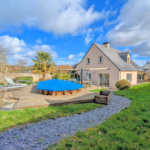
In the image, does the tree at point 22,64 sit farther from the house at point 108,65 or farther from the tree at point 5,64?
the house at point 108,65

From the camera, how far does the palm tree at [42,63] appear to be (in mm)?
17344

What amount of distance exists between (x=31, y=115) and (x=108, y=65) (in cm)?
1315

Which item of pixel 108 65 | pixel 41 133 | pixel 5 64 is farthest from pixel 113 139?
pixel 5 64

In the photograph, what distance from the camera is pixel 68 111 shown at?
516 centimetres

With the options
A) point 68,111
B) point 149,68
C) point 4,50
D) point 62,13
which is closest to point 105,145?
point 68,111

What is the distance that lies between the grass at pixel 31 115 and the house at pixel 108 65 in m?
9.44

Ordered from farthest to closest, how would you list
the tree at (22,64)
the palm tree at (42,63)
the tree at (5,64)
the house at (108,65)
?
the tree at (22,64) < the palm tree at (42,63) < the house at (108,65) < the tree at (5,64)

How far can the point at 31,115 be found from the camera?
4.57 meters

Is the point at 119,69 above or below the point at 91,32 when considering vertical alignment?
below

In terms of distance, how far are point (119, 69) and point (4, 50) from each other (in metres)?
15.2

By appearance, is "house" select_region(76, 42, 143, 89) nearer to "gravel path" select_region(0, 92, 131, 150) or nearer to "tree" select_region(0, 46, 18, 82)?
"gravel path" select_region(0, 92, 131, 150)

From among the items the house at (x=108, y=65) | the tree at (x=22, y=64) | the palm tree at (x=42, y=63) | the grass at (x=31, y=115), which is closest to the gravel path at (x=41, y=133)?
the grass at (x=31, y=115)

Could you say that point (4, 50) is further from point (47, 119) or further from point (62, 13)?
point (47, 119)

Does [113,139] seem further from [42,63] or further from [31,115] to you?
[42,63]
